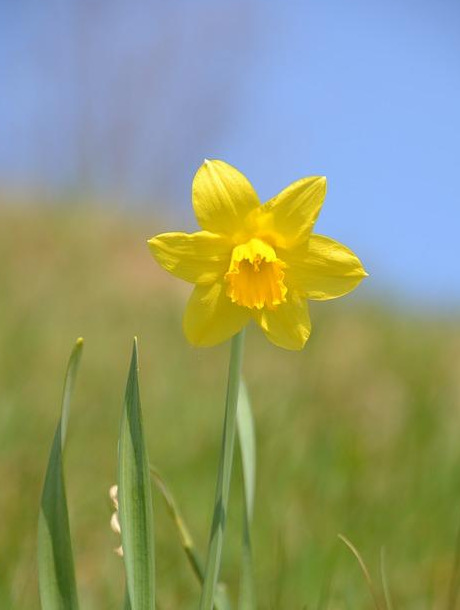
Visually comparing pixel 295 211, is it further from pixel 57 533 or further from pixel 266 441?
pixel 266 441

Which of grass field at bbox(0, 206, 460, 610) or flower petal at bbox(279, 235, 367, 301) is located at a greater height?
flower petal at bbox(279, 235, 367, 301)

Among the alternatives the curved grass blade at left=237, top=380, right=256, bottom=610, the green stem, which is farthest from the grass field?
the green stem

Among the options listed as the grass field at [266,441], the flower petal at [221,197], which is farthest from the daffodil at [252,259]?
the grass field at [266,441]

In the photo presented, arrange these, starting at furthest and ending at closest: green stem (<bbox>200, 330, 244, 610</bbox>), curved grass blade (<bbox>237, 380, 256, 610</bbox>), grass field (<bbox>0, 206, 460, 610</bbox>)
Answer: grass field (<bbox>0, 206, 460, 610</bbox>) → curved grass blade (<bbox>237, 380, 256, 610</bbox>) → green stem (<bbox>200, 330, 244, 610</bbox>)

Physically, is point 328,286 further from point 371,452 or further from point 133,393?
point 371,452

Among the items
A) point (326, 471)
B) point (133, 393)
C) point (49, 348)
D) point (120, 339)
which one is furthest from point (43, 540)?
point (120, 339)

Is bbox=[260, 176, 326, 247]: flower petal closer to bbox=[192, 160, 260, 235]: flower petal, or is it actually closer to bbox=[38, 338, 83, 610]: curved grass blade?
bbox=[192, 160, 260, 235]: flower petal

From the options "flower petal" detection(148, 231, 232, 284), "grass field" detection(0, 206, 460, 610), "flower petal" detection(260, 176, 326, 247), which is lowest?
"grass field" detection(0, 206, 460, 610)

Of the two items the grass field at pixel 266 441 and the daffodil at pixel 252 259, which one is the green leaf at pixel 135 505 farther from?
the grass field at pixel 266 441
